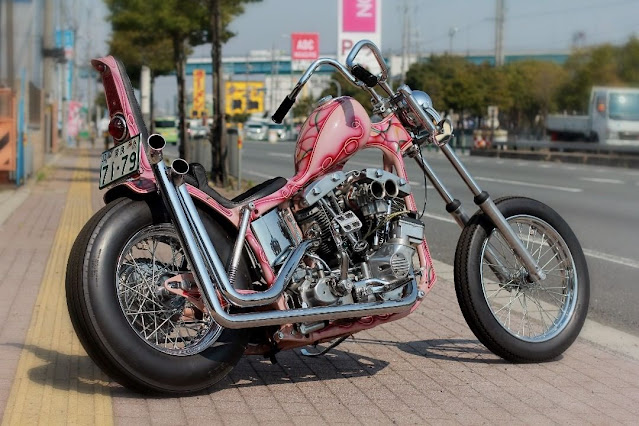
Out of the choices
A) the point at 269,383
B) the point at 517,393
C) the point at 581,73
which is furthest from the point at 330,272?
the point at 581,73

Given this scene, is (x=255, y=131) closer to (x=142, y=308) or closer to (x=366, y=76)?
(x=366, y=76)

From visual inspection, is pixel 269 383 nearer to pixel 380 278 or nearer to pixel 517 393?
pixel 380 278

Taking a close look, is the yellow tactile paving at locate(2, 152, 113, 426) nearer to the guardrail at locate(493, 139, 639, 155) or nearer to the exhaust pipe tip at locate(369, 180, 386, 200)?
the exhaust pipe tip at locate(369, 180, 386, 200)

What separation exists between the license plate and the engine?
801 mm

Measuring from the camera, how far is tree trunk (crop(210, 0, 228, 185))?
68.5 feet

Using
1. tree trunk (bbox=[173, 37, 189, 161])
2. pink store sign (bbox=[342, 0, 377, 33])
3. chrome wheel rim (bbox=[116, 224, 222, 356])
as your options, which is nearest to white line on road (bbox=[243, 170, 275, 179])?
tree trunk (bbox=[173, 37, 189, 161])

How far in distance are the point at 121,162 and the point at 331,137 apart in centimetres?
97

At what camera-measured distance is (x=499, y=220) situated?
18.6 feet

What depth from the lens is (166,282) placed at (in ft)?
15.8

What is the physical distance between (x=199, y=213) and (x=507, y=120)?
78124mm

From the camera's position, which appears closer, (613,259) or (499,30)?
(613,259)

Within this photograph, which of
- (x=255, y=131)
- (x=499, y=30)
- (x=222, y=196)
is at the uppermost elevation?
(x=499, y=30)

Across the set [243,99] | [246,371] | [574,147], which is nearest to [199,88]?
[243,99]

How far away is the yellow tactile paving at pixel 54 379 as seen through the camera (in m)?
4.57
